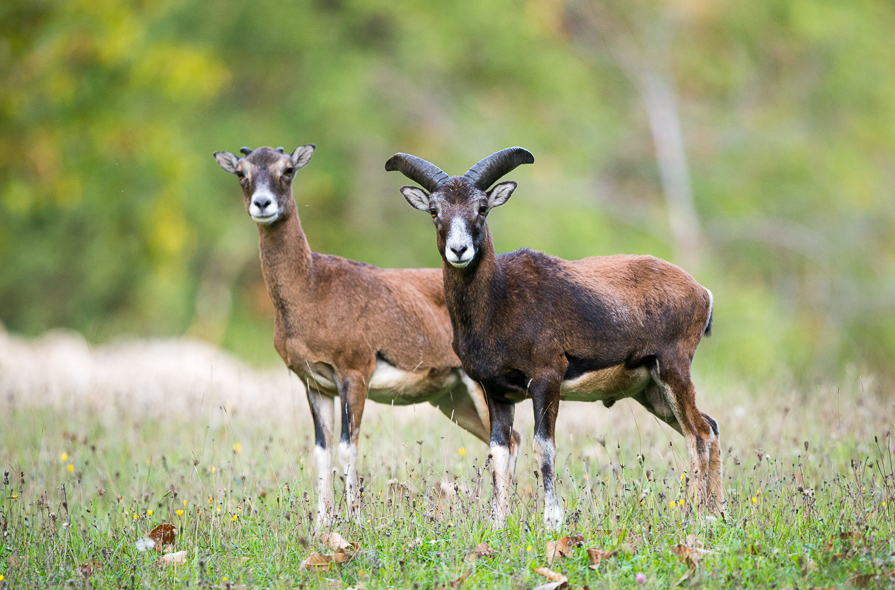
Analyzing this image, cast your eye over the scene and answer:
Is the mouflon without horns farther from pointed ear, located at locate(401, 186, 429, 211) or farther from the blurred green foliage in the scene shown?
the blurred green foliage

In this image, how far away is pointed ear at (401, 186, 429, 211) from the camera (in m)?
7.08

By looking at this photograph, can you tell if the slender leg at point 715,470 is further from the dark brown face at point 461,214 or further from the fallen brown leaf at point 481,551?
the dark brown face at point 461,214

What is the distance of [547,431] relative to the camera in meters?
6.61

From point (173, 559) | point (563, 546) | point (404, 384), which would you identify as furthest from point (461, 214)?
point (173, 559)

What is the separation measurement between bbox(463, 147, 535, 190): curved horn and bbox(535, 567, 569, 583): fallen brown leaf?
2.94m

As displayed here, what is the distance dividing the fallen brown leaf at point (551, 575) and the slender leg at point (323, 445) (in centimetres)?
216

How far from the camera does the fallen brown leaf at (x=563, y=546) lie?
5566 mm

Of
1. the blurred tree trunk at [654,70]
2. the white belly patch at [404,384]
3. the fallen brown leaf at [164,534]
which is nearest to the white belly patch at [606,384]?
the white belly patch at [404,384]

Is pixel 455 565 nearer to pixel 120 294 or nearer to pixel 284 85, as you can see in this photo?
pixel 284 85

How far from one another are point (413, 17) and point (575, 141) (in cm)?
559

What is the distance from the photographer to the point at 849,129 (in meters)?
27.7

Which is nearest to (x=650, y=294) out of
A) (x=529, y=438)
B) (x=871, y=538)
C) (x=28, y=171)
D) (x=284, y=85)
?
(x=871, y=538)

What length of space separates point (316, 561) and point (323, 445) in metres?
2.19

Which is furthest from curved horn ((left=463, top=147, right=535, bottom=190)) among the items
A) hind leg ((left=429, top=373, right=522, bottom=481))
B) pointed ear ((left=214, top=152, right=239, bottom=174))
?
pointed ear ((left=214, top=152, right=239, bottom=174))
